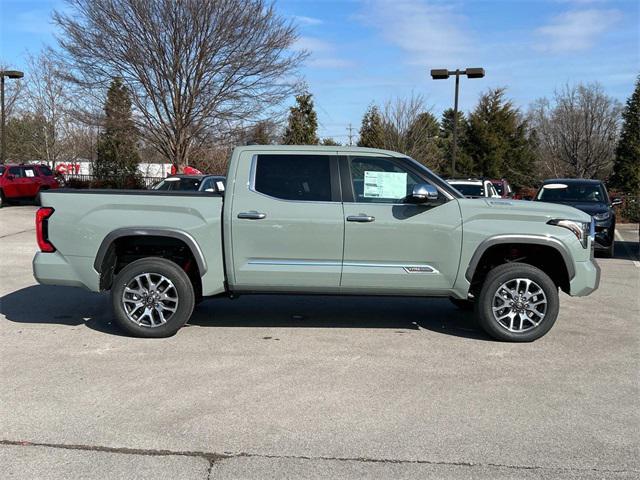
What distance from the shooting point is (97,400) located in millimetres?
4547

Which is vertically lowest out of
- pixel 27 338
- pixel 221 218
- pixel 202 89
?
pixel 27 338

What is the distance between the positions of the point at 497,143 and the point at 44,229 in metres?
33.4

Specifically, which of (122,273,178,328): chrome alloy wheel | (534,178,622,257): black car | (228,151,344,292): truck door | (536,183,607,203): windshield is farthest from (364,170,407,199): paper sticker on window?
(536,183,607,203): windshield

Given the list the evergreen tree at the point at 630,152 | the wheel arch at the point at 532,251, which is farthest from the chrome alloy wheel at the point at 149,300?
the evergreen tree at the point at 630,152

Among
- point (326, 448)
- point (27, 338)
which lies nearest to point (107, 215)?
point (27, 338)

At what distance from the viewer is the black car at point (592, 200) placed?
12.8 metres

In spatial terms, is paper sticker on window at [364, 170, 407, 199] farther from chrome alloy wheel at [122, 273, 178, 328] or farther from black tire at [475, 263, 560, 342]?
chrome alloy wheel at [122, 273, 178, 328]

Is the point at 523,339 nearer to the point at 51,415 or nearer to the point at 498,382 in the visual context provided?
the point at 498,382

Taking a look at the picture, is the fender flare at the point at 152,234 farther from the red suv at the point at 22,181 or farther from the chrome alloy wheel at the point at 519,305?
the red suv at the point at 22,181

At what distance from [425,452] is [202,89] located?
781 inches

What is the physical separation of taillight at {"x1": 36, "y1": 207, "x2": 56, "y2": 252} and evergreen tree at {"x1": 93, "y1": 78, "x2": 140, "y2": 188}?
55.6 ft

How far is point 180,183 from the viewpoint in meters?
13.6

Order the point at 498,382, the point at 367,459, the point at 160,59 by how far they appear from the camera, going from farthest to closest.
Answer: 1. the point at 160,59
2. the point at 498,382
3. the point at 367,459

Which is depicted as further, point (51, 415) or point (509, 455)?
point (51, 415)
